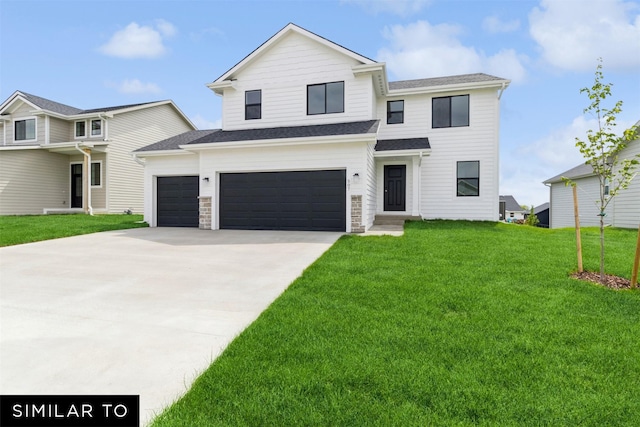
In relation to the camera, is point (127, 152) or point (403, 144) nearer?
point (403, 144)

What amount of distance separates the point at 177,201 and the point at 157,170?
5.44 feet

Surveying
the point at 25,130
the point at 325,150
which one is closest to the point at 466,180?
the point at 325,150

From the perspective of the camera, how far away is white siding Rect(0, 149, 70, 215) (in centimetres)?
1947

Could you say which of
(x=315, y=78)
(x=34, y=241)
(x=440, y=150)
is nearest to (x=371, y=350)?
(x=34, y=241)

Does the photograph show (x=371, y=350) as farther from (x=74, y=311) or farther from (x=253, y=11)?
(x=253, y=11)

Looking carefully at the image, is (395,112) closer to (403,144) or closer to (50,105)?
(403,144)

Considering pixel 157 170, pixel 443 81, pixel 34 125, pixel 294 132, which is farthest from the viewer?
pixel 34 125

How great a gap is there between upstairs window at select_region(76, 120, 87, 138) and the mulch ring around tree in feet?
82.6

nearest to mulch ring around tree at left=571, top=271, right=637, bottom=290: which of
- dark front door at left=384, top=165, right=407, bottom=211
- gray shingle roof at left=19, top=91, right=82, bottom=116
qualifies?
dark front door at left=384, top=165, right=407, bottom=211

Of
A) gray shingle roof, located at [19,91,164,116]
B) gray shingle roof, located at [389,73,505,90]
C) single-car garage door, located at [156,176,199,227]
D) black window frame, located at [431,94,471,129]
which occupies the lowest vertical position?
single-car garage door, located at [156,176,199,227]

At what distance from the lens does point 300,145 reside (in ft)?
38.7

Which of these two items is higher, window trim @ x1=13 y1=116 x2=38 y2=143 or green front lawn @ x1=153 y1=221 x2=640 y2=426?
window trim @ x1=13 y1=116 x2=38 y2=143

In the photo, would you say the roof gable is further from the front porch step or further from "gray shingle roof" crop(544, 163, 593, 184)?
"gray shingle roof" crop(544, 163, 593, 184)

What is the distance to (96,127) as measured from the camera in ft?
67.9
